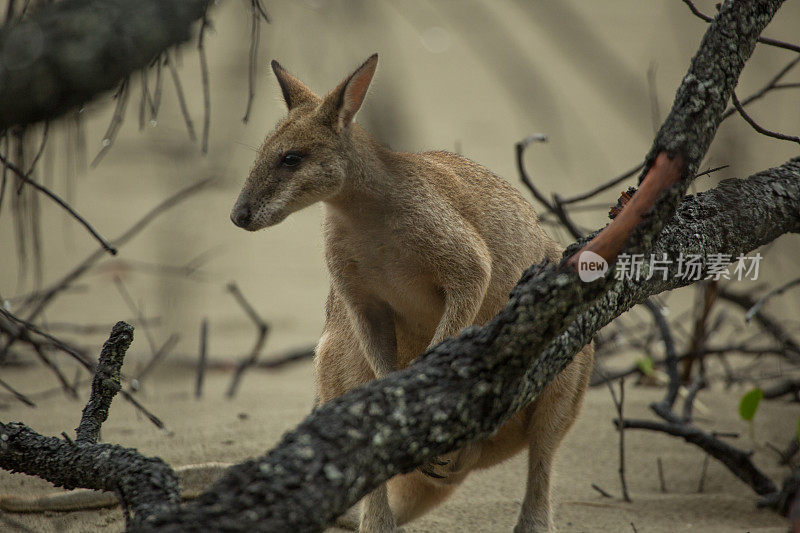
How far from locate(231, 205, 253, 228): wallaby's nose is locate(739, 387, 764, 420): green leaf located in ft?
7.43

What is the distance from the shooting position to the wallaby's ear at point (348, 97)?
10.5 ft

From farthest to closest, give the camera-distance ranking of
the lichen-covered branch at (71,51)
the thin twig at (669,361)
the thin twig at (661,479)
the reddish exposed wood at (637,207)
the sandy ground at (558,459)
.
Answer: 1. the thin twig at (669,361)
2. the thin twig at (661,479)
3. the sandy ground at (558,459)
4. the reddish exposed wood at (637,207)
5. the lichen-covered branch at (71,51)

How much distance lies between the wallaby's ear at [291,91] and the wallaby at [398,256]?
0.07ft

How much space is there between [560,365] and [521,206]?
157cm

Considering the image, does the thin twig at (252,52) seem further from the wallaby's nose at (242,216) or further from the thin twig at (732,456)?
the thin twig at (732,456)

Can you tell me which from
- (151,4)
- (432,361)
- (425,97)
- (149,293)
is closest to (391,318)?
(432,361)

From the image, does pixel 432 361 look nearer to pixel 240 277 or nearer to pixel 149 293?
pixel 149 293

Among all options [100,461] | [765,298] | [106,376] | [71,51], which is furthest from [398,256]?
[71,51]

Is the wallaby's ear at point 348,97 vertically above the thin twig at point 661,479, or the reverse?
the wallaby's ear at point 348,97

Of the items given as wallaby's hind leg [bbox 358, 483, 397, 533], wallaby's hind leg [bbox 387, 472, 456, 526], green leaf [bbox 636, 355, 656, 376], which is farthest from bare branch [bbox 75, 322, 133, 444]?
green leaf [bbox 636, 355, 656, 376]

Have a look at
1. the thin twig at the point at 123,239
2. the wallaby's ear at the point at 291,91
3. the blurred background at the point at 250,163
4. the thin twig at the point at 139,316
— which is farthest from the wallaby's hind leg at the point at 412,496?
the thin twig at the point at 139,316

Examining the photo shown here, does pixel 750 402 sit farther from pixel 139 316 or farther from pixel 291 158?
pixel 139 316

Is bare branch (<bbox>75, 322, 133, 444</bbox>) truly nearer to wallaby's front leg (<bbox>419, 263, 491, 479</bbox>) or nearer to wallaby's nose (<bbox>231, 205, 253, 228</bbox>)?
wallaby's nose (<bbox>231, 205, 253, 228</bbox>)

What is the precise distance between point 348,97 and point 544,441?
5.25 feet
